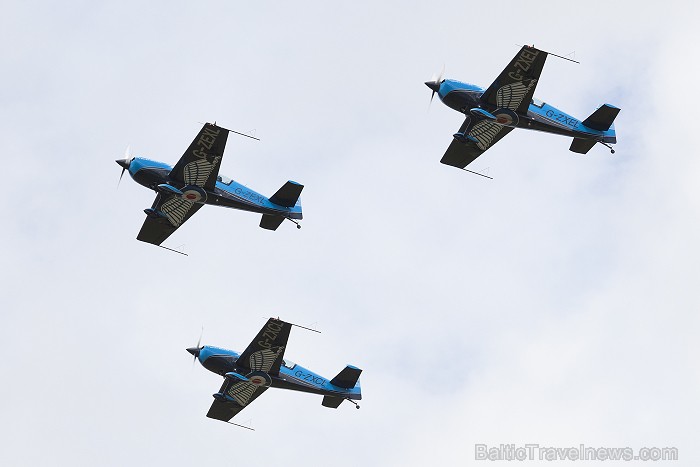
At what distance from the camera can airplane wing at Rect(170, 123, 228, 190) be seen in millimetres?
77875

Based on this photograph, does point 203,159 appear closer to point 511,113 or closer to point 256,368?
point 256,368

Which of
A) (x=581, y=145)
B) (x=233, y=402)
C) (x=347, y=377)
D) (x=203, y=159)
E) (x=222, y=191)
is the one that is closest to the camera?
(x=203, y=159)

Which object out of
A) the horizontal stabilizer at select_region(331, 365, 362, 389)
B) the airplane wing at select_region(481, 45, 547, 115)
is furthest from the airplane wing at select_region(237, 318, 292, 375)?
the airplane wing at select_region(481, 45, 547, 115)

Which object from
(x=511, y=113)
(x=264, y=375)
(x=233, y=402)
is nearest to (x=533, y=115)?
(x=511, y=113)

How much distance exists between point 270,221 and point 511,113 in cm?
1552

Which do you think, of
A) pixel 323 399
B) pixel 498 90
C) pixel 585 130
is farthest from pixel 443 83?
pixel 323 399

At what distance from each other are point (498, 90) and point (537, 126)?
3977mm

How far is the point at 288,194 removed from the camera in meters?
84.2

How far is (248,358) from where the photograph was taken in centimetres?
8094

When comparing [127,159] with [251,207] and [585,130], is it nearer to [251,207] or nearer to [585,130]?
[251,207]

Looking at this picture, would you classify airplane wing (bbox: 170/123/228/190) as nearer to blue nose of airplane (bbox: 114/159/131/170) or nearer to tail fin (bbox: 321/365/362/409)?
blue nose of airplane (bbox: 114/159/131/170)

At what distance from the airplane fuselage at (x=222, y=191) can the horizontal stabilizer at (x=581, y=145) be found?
53.7 ft

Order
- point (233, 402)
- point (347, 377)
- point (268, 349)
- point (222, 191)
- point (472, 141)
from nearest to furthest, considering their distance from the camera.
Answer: point (268, 349) → point (222, 191) → point (472, 141) → point (347, 377) → point (233, 402)

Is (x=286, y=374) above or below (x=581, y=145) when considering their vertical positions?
below
